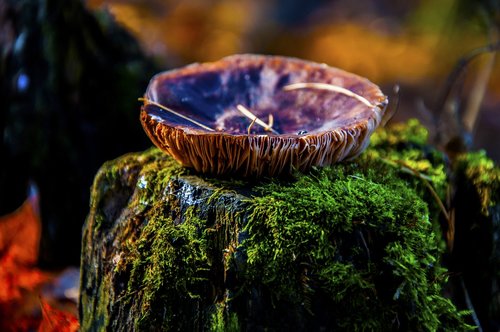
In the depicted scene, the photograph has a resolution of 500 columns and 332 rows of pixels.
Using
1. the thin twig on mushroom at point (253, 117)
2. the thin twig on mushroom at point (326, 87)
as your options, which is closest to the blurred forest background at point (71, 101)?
the thin twig on mushroom at point (326, 87)

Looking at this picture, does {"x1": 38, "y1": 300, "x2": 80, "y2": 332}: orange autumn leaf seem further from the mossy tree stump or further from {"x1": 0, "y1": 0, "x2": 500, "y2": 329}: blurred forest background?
{"x1": 0, "y1": 0, "x2": 500, "y2": 329}: blurred forest background

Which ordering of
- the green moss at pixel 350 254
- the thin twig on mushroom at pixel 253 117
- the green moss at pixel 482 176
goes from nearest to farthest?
1. the green moss at pixel 350 254
2. the thin twig on mushroom at pixel 253 117
3. the green moss at pixel 482 176

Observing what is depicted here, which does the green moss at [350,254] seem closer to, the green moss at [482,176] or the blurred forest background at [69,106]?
the green moss at [482,176]

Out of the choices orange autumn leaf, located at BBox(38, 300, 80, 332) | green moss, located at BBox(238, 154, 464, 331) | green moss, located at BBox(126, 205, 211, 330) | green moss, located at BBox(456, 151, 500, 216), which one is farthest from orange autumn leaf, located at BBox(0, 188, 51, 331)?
green moss, located at BBox(456, 151, 500, 216)

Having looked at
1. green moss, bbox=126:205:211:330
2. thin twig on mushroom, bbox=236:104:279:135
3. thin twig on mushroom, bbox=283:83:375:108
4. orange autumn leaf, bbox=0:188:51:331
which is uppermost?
thin twig on mushroom, bbox=283:83:375:108

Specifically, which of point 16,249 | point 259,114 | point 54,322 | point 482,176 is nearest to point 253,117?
point 259,114

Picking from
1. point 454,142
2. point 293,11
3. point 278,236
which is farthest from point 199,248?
point 293,11

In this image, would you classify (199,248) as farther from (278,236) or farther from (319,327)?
(319,327)
